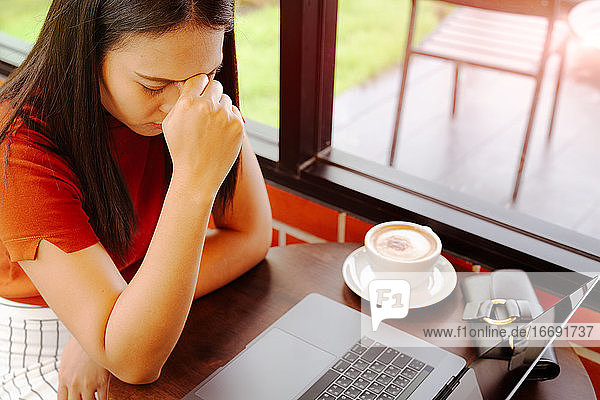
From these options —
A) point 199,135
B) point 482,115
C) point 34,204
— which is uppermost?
point 199,135

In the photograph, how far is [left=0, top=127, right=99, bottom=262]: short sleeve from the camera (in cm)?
101

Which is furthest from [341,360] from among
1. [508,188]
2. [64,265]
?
[508,188]

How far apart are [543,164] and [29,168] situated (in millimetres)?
2116

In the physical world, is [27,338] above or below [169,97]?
below

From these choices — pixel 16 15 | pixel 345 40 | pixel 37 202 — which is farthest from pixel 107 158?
pixel 16 15

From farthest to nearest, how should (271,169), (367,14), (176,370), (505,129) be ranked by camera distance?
1. (367,14)
2. (505,129)
3. (271,169)
4. (176,370)

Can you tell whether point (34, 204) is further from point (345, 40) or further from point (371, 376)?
point (345, 40)

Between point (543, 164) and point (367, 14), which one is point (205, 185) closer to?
point (543, 164)

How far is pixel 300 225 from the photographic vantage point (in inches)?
63.0

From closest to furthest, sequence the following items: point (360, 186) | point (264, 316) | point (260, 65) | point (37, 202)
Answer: point (37, 202), point (264, 316), point (360, 186), point (260, 65)

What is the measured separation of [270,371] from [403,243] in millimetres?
332

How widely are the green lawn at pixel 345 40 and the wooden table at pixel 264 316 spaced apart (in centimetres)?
153

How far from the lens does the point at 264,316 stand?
117cm

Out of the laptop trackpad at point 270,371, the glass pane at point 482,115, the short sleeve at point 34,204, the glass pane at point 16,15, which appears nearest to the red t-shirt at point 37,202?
the short sleeve at point 34,204
